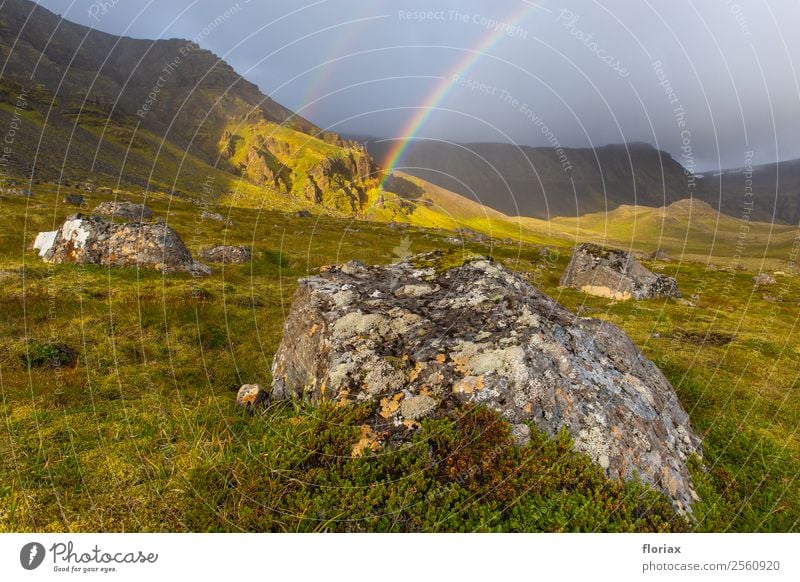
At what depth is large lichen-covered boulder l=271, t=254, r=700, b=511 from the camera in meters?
6.22

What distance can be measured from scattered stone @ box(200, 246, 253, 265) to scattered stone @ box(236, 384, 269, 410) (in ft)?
72.5

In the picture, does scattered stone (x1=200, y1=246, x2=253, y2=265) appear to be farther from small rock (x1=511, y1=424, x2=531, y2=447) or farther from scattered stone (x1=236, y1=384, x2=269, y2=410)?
small rock (x1=511, y1=424, x2=531, y2=447)

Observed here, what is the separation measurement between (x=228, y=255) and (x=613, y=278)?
103ft

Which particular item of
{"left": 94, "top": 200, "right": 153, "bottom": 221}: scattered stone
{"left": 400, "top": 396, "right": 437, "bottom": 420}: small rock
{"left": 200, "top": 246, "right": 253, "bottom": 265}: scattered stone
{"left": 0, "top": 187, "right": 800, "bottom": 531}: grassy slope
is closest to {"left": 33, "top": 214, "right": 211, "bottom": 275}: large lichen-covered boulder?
{"left": 200, "top": 246, "right": 253, "bottom": 265}: scattered stone

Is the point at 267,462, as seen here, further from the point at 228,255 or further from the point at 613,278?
the point at 613,278

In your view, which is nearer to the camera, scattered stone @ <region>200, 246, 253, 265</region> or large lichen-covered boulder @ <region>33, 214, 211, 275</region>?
large lichen-covered boulder @ <region>33, 214, 211, 275</region>

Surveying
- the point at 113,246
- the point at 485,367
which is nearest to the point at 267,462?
the point at 485,367

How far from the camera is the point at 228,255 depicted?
2900cm

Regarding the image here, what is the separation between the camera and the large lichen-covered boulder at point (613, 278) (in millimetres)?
34250

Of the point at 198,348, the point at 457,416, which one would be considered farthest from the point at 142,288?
the point at 457,416

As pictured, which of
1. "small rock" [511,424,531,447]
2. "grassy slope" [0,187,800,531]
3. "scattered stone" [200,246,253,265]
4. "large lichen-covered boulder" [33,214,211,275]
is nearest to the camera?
"grassy slope" [0,187,800,531]

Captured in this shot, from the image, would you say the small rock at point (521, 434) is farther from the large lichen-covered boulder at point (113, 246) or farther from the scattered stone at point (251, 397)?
the large lichen-covered boulder at point (113, 246)

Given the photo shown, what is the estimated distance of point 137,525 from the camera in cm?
509

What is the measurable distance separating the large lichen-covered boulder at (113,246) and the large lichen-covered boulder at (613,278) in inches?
1204
